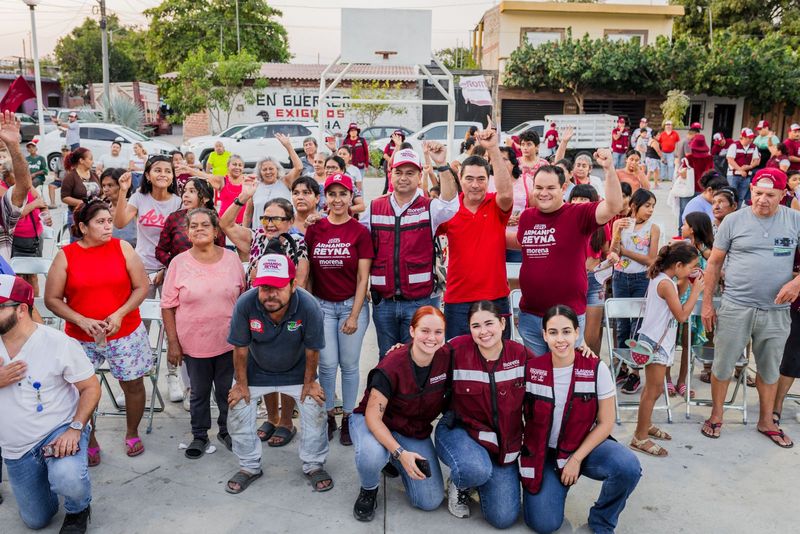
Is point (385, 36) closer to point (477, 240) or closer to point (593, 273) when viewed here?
point (593, 273)

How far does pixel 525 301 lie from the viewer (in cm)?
426

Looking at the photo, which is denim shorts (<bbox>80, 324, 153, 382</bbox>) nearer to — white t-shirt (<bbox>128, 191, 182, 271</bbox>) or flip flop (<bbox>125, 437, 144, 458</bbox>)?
flip flop (<bbox>125, 437, 144, 458</bbox>)

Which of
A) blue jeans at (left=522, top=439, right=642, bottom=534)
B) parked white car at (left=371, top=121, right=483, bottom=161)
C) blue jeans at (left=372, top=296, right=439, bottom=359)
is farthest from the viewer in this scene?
parked white car at (left=371, top=121, right=483, bottom=161)

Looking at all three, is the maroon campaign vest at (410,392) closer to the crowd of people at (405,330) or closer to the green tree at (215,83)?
the crowd of people at (405,330)

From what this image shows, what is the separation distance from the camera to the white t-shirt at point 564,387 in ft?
11.5

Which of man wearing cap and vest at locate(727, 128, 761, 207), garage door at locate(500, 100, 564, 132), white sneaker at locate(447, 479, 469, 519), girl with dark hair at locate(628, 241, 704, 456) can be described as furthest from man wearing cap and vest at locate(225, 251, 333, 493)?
garage door at locate(500, 100, 564, 132)

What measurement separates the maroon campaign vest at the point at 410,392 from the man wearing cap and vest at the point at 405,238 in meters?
0.72

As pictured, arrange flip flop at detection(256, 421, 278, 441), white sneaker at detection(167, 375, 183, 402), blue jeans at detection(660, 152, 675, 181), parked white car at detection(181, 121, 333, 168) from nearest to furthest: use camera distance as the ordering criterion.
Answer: flip flop at detection(256, 421, 278, 441) < white sneaker at detection(167, 375, 183, 402) < blue jeans at detection(660, 152, 675, 181) < parked white car at detection(181, 121, 333, 168)

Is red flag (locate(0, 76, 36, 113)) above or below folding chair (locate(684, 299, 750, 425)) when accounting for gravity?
→ above

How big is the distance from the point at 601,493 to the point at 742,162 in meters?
9.81

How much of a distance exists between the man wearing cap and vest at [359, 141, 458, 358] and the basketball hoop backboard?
921 cm

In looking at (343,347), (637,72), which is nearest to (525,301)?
(343,347)

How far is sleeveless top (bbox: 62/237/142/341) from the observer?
159 inches

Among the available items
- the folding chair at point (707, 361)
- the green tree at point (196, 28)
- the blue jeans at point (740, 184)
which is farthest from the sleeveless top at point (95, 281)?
the green tree at point (196, 28)
